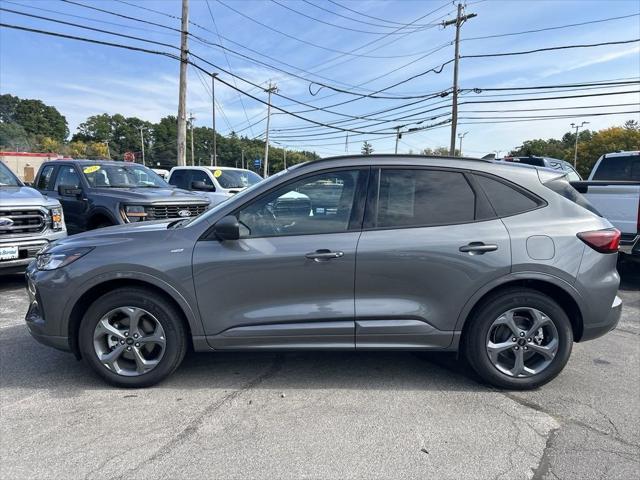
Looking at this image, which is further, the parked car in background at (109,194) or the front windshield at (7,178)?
the parked car in background at (109,194)

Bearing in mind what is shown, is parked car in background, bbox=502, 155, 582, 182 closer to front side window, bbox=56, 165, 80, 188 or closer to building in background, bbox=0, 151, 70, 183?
front side window, bbox=56, 165, 80, 188

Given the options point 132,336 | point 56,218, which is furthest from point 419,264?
point 56,218

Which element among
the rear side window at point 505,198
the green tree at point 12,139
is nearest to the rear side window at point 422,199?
the rear side window at point 505,198

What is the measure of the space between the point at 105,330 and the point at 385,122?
102 ft

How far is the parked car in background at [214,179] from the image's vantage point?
421 inches

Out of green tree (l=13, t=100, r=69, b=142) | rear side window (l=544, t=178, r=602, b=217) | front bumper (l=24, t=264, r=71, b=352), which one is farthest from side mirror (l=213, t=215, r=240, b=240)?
green tree (l=13, t=100, r=69, b=142)

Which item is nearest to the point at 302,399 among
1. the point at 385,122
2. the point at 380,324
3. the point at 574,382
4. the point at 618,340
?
the point at 380,324

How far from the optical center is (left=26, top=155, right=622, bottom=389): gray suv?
3.31 meters

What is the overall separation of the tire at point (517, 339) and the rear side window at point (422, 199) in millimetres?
710

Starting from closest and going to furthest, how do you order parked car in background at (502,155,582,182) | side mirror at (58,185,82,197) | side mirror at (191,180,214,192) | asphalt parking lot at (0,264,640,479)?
asphalt parking lot at (0,264,640,479), side mirror at (58,185,82,197), side mirror at (191,180,214,192), parked car in background at (502,155,582,182)

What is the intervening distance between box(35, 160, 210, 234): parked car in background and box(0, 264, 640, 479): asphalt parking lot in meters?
3.61

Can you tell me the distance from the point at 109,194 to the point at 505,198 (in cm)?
652

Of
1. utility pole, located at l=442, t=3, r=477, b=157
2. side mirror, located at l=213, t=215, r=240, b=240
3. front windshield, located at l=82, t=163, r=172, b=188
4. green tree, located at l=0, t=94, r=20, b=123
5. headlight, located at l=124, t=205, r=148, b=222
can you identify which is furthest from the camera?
green tree, located at l=0, t=94, r=20, b=123

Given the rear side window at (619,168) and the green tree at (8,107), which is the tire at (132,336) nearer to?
the rear side window at (619,168)
